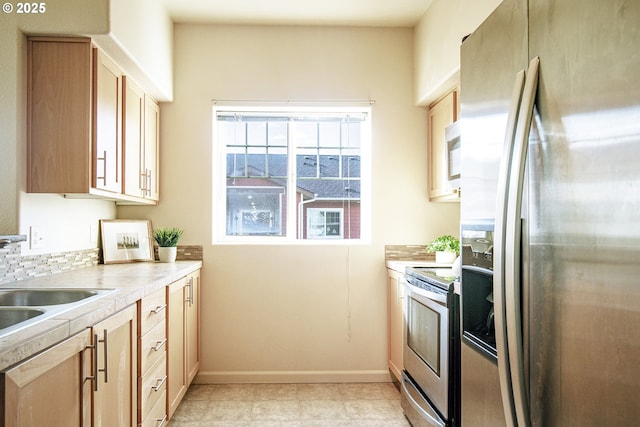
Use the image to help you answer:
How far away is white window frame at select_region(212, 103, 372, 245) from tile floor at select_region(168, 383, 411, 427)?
1.07 meters

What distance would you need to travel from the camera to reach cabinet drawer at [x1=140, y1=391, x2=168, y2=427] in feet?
7.22

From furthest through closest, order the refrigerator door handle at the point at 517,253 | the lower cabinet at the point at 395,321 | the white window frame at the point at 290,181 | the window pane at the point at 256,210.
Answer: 1. the window pane at the point at 256,210
2. the white window frame at the point at 290,181
3. the lower cabinet at the point at 395,321
4. the refrigerator door handle at the point at 517,253

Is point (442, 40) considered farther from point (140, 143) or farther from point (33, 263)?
point (33, 263)

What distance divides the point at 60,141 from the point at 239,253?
5.20ft

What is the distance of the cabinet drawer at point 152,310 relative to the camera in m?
2.10

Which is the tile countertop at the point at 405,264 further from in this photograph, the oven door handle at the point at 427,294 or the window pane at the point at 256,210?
the window pane at the point at 256,210

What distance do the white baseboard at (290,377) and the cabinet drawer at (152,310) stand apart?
116 centimetres

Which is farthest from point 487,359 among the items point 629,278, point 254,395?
point 254,395

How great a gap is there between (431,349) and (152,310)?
55.3 inches

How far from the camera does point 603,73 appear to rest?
83cm

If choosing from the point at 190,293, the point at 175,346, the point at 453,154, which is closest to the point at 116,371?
the point at 175,346

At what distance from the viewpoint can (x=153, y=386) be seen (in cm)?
230

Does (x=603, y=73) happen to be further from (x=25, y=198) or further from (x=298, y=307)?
(x=298, y=307)

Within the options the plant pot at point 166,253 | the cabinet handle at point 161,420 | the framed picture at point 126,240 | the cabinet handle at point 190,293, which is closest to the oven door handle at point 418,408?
the cabinet handle at point 161,420
